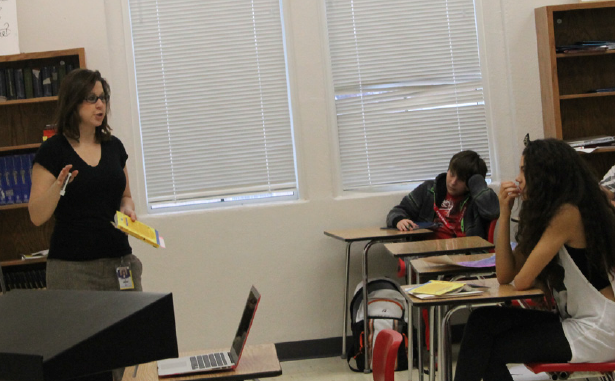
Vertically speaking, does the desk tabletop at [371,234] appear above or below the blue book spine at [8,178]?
below

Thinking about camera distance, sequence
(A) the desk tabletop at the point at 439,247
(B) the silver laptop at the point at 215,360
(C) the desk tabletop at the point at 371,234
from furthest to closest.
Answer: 1. (C) the desk tabletop at the point at 371,234
2. (A) the desk tabletop at the point at 439,247
3. (B) the silver laptop at the point at 215,360

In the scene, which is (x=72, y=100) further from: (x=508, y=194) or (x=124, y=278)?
(x=508, y=194)

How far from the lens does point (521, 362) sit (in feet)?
7.50

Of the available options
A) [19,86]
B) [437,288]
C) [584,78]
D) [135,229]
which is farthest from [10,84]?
[584,78]

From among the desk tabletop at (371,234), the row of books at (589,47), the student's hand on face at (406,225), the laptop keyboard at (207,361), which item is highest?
the row of books at (589,47)

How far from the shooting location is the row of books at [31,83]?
395 centimetres

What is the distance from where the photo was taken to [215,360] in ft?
6.20

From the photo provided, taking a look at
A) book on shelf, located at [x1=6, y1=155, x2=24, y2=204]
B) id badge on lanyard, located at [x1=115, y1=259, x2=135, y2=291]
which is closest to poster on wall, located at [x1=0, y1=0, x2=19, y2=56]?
book on shelf, located at [x1=6, y1=155, x2=24, y2=204]

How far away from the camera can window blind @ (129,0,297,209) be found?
4383 millimetres

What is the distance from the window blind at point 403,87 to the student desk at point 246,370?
105 inches

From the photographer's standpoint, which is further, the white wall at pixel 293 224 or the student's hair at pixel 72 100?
the white wall at pixel 293 224

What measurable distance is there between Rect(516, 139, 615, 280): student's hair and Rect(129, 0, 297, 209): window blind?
2261 mm

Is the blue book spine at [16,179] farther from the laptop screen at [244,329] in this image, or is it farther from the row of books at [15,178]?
the laptop screen at [244,329]

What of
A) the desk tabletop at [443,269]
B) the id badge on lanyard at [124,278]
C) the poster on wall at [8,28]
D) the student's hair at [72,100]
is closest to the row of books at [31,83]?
the poster on wall at [8,28]
